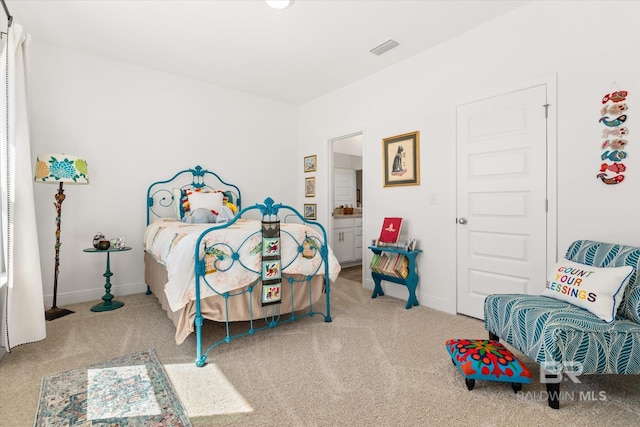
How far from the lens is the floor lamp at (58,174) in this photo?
275cm

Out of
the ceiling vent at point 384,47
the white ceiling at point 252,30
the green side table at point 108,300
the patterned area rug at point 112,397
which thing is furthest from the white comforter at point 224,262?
the ceiling vent at point 384,47

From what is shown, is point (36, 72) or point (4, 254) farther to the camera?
point (36, 72)

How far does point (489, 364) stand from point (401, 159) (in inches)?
89.6

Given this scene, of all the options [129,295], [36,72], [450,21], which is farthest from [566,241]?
[36,72]

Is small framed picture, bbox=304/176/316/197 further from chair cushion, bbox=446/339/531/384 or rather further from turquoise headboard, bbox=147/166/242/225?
chair cushion, bbox=446/339/531/384

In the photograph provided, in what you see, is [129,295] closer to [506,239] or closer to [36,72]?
[36,72]

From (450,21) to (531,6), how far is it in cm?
60

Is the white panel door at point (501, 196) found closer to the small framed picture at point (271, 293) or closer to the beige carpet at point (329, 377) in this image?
the beige carpet at point (329, 377)

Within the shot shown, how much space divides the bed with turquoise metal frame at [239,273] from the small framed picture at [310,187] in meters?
2.06

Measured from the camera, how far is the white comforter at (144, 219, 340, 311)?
2.07m

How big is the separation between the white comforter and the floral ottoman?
Result: 122 cm

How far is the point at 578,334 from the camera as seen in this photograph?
1553 mm

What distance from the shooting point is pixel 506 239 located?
2.69m

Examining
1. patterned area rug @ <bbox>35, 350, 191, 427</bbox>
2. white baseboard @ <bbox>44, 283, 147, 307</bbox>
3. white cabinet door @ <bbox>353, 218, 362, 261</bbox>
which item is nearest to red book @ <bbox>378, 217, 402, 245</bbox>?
white cabinet door @ <bbox>353, 218, 362, 261</bbox>
